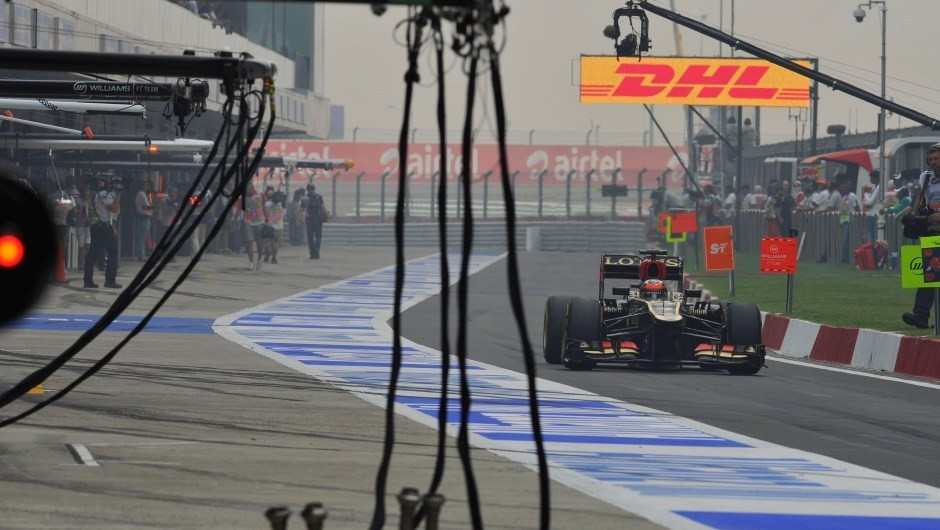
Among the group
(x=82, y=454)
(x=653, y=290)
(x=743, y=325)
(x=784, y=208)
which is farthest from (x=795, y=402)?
(x=784, y=208)

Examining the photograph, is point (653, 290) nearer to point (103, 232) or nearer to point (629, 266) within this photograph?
point (629, 266)

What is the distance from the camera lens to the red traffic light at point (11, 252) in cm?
686

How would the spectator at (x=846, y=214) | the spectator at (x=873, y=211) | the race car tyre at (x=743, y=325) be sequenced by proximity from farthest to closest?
1. the spectator at (x=846, y=214)
2. the spectator at (x=873, y=211)
3. the race car tyre at (x=743, y=325)

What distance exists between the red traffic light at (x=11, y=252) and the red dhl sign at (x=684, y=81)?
154 ft

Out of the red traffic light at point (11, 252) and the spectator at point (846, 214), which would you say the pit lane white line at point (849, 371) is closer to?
the red traffic light at point (11, 252)

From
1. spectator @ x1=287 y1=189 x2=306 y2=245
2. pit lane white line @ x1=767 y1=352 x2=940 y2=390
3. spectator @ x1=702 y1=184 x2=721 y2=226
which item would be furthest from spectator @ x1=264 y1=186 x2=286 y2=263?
pit lane white line @ x1=767 y1=352 x2=940 y2=390

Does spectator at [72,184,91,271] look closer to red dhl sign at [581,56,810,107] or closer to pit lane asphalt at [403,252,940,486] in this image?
pit lane asphalt at [403,252,940,486]

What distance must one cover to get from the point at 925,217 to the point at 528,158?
6497cm

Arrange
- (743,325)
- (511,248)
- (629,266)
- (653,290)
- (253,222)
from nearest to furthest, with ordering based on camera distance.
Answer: (511,248), (743,325), (653,290), (629,266), (253,222)

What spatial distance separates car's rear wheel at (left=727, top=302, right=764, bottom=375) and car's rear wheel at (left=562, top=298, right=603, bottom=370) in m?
1.20

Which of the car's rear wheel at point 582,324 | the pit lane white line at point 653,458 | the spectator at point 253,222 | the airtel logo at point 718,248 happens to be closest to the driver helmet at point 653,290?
the car's rear wheel at point 582,324

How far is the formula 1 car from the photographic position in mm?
15820

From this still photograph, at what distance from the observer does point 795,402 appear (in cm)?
1360

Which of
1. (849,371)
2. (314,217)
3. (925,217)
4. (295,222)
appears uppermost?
(925,217)
